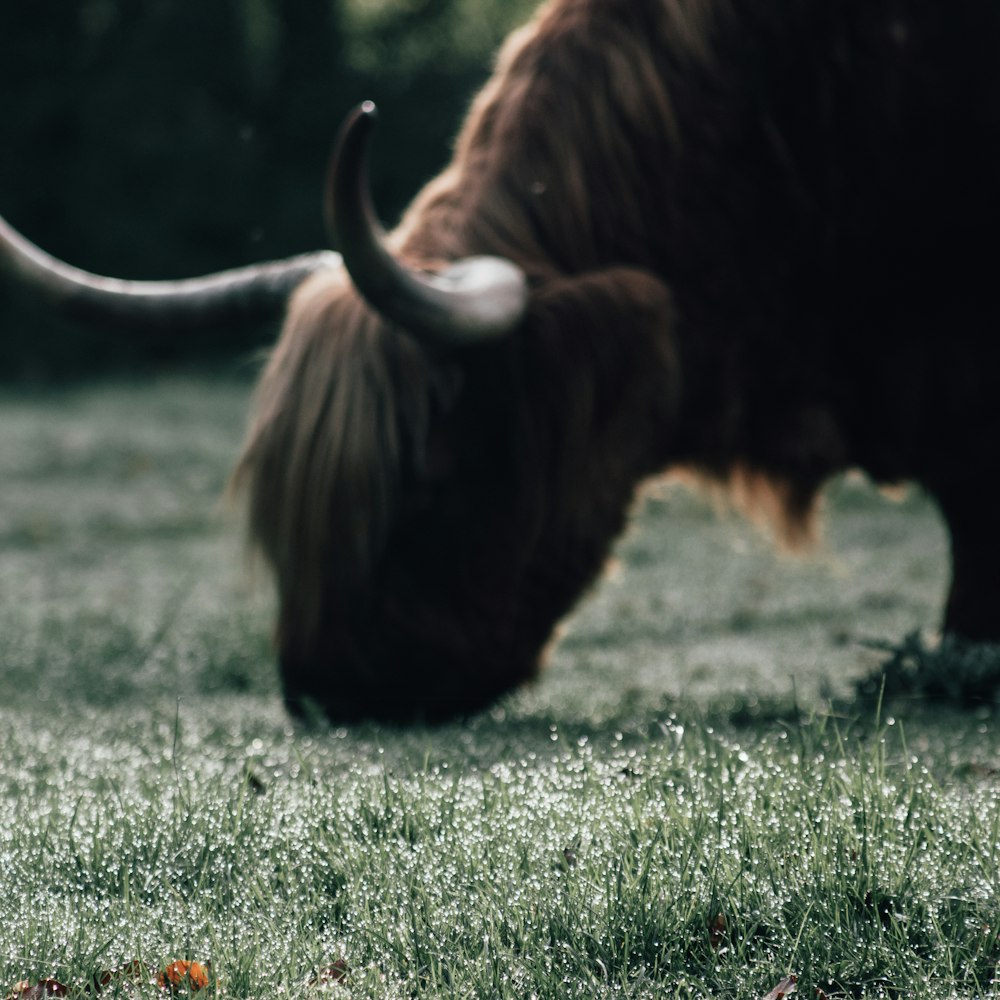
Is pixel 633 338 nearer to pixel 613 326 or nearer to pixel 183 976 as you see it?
pixel 613 326

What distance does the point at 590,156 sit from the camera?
3.92 meters

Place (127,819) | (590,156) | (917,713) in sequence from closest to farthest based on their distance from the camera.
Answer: (127,819) → (917,713) → (590,156)

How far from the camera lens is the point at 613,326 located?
373cm

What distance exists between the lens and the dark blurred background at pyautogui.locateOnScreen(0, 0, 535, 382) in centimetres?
1634

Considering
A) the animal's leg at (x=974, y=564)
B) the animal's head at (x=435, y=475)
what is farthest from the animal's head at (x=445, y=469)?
the animal's leg at (x=974, y=564)

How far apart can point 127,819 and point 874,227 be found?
108 inches

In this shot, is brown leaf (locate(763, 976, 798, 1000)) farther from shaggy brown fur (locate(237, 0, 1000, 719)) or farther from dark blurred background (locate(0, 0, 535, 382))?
dark blurred background (locate(0, 0, 535, 382))

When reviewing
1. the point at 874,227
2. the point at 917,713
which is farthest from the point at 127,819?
the point at 874,227

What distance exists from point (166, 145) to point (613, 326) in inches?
552

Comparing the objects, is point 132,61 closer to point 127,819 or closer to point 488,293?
point 488,293

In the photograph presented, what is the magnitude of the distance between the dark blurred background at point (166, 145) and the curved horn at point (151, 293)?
39.2 feet

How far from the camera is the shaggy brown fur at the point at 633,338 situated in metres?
3.65

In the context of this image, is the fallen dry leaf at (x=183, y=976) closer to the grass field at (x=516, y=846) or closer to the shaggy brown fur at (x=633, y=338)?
the grass field at (x=516, y=846)

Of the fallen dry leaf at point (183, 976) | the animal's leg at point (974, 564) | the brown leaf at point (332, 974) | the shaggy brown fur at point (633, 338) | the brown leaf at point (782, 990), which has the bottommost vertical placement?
the animal's leg at point (974, 564)
